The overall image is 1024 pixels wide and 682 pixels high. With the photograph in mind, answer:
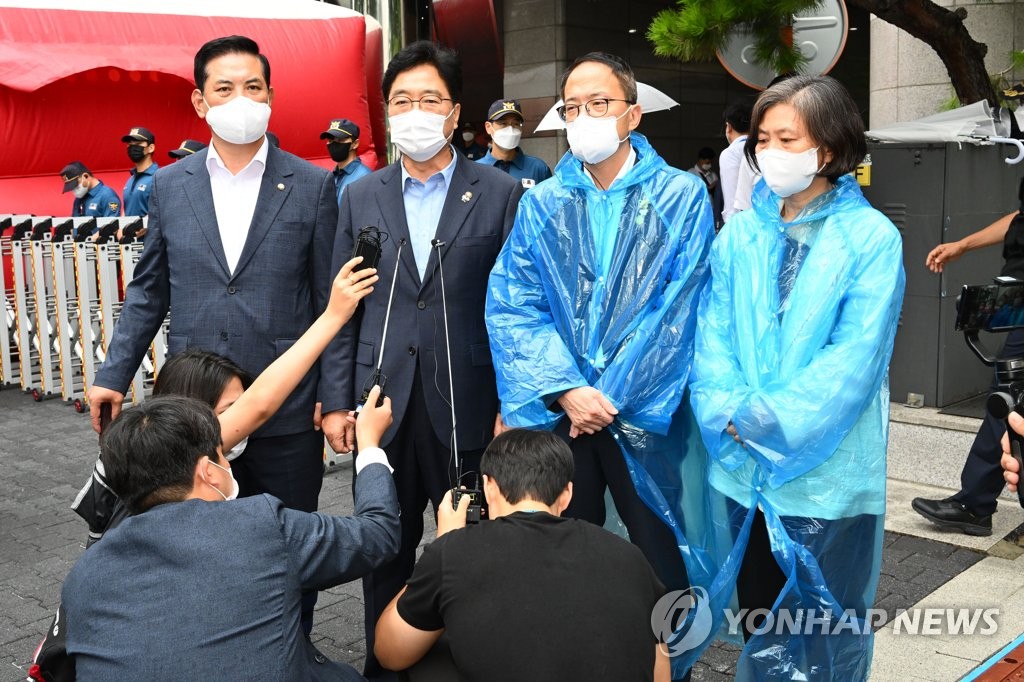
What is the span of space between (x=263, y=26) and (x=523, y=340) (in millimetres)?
9602

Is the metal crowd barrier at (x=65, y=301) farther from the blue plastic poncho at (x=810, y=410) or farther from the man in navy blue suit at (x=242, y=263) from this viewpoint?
the blue plastic poncho at (x=810, y=410)

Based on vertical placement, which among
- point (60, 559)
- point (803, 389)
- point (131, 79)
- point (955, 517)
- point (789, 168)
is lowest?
point (60, 559)

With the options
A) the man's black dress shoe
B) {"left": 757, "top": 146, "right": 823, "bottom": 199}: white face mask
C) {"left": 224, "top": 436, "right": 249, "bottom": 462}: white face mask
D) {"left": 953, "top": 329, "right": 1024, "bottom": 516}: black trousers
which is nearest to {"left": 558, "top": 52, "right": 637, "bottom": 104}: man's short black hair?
{"left": 757, "top": 146, "right": 823, "bottom": 199}: white face mask

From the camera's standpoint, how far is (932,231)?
6.48 metres

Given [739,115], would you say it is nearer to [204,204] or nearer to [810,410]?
[204,204]

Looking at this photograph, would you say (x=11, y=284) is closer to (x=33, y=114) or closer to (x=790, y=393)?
(x=33, y=114)

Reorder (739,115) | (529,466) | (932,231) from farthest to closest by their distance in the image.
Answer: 1. (739,115)
2. (932,231)
3. (529,466)

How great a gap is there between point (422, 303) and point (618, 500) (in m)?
0.80

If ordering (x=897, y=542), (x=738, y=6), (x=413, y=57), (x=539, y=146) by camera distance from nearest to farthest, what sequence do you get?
(x=413, y=57) < (x=897, y=542) < (x=738, y=6) < (x=539, y=146)

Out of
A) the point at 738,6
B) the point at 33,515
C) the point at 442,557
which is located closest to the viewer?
the point at 442,557

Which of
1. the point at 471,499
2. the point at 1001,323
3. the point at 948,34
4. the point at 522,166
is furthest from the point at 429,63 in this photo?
the point at 522,166

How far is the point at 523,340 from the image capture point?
116 inches

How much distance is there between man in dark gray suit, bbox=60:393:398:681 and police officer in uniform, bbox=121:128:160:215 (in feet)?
26.5

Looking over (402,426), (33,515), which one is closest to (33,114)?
(33,515)
